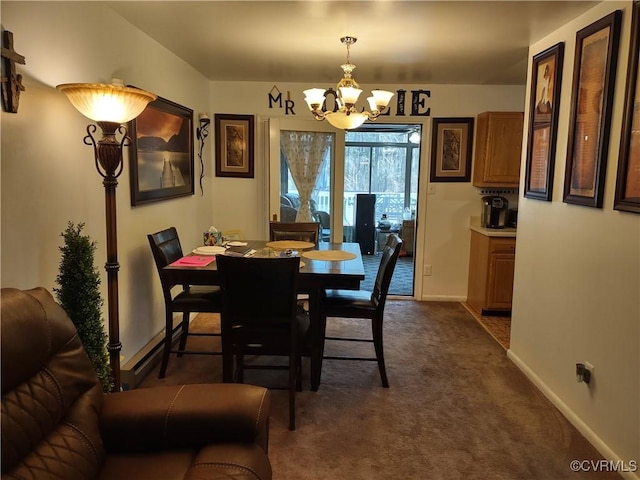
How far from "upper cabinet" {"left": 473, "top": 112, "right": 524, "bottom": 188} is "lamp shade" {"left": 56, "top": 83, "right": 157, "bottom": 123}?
11.7 feet

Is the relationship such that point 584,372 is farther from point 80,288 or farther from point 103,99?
point 103,99

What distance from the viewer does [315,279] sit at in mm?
2758

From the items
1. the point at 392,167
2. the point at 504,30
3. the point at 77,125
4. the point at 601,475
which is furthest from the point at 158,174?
the point at 392,167

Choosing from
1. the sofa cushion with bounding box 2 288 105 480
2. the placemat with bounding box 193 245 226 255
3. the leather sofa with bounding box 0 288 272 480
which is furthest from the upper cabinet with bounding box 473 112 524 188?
the sofa cushion with bounding box 2 288 105 480

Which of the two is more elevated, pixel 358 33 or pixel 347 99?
pixel 358 33

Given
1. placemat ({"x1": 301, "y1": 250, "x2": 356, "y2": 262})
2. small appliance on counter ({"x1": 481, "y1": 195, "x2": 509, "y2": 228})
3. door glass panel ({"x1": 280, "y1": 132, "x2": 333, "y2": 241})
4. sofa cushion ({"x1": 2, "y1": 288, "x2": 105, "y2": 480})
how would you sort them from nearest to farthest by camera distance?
sofa cushion ({"x1": 2, "y1": 288, "x2": 105, "y2": 480})
placemat ({"x1": 301, "y1": 250, "x2": 356, "y2": 262})
small appliance on counter ({"x1": 481, "y1": 195, "x2": 509, "y2": 228})
door glass panel ({"x1": 280, "y1": 132, "x2": 333, "y2": 241})

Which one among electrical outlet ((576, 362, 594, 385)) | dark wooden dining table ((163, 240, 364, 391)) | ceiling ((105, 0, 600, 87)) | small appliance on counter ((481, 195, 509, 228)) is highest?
ceiling ((105, 0, 600, 87))

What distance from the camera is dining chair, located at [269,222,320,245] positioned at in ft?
12.8

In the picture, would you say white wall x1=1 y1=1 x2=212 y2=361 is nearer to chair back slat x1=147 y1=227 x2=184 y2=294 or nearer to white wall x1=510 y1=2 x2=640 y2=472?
chair back slat x1=147 y1=227 x2=184 y2=294

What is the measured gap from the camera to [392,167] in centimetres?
827

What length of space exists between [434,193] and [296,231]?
183 cm

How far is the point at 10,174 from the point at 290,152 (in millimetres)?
3280

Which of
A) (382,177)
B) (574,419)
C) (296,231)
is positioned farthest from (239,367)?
(382,177)

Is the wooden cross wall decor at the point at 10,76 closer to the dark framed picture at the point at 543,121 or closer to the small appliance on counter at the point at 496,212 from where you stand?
the dark framed picture at the point at 543,121
